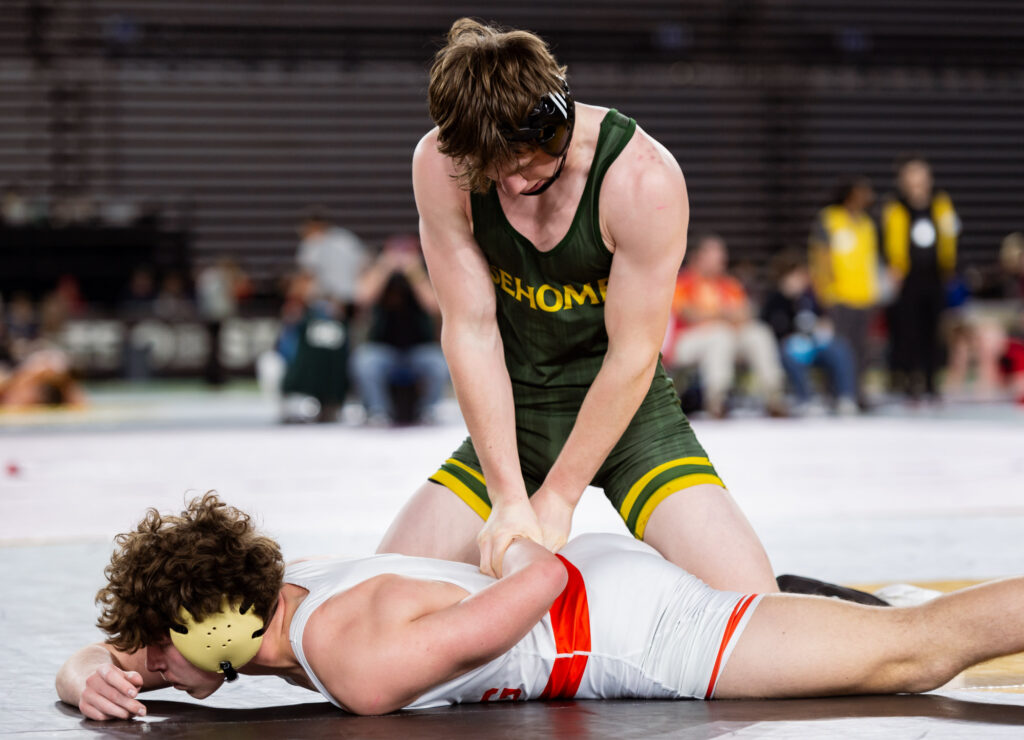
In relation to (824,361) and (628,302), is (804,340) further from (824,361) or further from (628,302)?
(628,302)

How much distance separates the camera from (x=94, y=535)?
15.4 feet

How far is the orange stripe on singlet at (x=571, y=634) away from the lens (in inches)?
96.3

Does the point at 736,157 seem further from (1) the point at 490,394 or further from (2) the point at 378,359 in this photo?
(1) the point at 490,394

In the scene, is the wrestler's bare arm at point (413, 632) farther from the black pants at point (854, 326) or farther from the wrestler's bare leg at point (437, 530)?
the black pants at point (854, 326)

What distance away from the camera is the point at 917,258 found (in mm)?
10156

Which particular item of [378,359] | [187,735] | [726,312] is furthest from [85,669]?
[726,312]

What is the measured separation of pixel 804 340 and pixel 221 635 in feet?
27.4

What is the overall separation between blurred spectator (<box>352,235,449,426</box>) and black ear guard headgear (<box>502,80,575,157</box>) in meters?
6.58

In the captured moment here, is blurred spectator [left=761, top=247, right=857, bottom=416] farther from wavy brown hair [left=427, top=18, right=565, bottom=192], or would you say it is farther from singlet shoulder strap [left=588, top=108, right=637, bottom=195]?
wavy brown hair [left=427, top=18, right=565, bottom=192]

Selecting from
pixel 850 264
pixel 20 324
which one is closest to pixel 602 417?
pixel 850 264

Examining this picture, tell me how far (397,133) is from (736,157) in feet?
14.1

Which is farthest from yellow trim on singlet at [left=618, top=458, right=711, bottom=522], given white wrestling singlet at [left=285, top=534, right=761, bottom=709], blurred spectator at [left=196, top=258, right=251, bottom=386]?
blurred spectator at [left=196, top=258, right=251, bottom=386]

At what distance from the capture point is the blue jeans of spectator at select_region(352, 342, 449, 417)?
9.53m

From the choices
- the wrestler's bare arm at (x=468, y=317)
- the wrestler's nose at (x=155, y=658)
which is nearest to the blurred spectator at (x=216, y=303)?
the wrestler's bare arm at (x=468, y=317)
